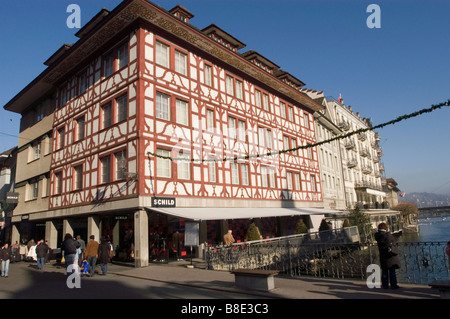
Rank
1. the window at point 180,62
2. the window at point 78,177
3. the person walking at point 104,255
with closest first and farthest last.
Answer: the person walking at point 104,255 < the window at point 180,62 < the window at point 78,177

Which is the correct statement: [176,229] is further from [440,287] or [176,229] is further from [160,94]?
[440,287]

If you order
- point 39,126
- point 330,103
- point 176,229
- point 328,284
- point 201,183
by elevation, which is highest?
point 330,103

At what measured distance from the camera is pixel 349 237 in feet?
80.8

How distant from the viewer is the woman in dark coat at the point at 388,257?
322 inches

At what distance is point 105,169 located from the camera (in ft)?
57.9

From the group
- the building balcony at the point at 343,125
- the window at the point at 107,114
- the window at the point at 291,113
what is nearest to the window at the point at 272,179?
the window at the point at 291,113

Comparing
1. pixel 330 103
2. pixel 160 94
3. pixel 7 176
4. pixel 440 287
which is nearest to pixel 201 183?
pixel 160 94

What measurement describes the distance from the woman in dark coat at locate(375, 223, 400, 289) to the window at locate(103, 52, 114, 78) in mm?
15980

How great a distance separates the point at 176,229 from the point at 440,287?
45.3 feet

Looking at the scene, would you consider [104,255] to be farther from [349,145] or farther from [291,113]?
[349,145]

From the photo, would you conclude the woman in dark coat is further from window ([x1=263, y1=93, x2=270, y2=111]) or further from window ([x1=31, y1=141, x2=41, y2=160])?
window ([x1=31, y1=141, x2=41, y2=160])

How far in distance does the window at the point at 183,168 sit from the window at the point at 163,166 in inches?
24.7

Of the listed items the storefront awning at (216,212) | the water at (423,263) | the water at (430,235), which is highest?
the storefront awning at (216,212)

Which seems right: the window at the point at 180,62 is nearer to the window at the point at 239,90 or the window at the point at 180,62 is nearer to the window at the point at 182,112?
the window at the point at 182,112
